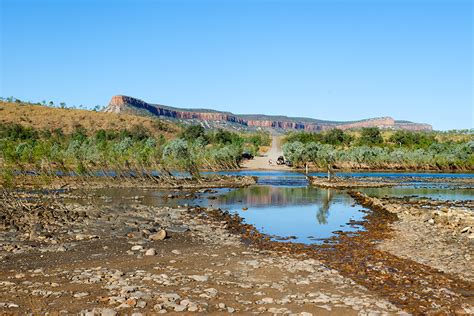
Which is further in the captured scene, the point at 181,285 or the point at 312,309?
the point at 181,285

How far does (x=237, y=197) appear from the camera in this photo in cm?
4284

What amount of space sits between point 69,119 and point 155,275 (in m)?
125

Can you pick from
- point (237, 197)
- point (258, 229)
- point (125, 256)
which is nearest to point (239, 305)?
point (125, 256)

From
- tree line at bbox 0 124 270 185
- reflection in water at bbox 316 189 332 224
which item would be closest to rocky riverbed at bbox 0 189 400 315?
reflection in water at bbox 316 189 332 224

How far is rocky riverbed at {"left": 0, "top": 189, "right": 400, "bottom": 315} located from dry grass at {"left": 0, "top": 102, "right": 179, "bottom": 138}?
353 ft

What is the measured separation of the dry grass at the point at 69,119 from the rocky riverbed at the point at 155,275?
10764 centimetres

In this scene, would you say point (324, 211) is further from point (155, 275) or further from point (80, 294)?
point (80, 294)

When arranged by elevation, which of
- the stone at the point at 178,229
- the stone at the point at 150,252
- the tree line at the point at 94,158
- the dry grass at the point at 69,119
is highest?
the dry grass at the point at 69,119

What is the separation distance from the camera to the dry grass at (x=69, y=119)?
121656 mm

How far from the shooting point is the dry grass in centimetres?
12166

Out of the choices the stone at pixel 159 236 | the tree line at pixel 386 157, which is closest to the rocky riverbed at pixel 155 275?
the stone at pixel 159 236

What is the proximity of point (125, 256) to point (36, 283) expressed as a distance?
154 inches

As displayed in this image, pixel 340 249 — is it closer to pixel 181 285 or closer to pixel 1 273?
pixel 181 285

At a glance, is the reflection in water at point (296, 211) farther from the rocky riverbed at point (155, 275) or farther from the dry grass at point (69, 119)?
the dry grass at point (69, 119)
